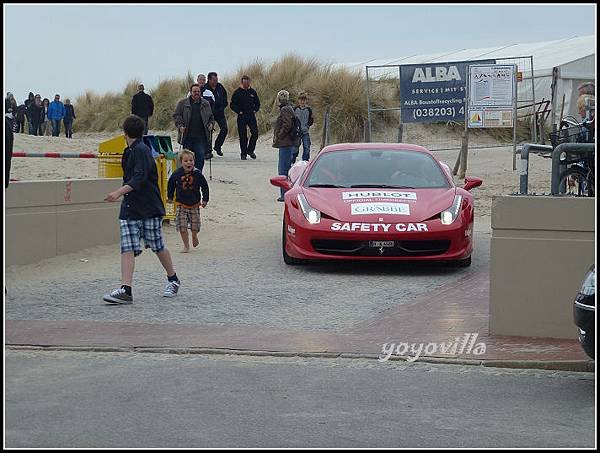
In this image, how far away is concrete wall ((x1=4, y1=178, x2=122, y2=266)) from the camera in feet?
41.9

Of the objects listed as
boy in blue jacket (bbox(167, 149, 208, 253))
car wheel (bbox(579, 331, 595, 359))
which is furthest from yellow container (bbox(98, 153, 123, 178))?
car wheel (bbox(579, 331, 595, 359))

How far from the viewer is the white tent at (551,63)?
28764 mm

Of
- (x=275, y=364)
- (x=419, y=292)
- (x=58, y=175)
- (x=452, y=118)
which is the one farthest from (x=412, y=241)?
(x=452, y=118)

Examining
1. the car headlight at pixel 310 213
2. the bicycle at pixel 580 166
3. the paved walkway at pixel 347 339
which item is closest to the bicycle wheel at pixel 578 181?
the bicycle at pixel 580 166

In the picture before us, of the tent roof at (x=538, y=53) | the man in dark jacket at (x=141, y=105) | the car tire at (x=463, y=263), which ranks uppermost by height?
the tent roof at (x=538, y=53)

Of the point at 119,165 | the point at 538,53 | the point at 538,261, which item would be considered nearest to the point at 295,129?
the point at 119,165

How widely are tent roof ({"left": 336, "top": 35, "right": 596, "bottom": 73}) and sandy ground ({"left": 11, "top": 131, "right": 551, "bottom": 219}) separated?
17.9 feet

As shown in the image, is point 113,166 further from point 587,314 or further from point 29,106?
point 29,106

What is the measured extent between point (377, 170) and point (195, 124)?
20.6 ft

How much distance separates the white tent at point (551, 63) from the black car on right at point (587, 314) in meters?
17.6

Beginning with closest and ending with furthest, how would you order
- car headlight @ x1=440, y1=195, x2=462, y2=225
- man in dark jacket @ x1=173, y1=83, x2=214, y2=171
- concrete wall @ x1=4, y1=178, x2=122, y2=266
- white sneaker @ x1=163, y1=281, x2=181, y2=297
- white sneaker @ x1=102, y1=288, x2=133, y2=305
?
1. white sneaker @ x1=102, y1=288, x2=133, y2=305
2. white sneaker @ x1=163, y1=281, x2=181, y2=297
3. car headlight @ x1=440, y1=195, x2=462, y2=225
4. concrete wall @ x1=4, y1=178, x2=122, y2=266
5. man in dark jacket @ x1=173, y1=83, x2=214, y2=171

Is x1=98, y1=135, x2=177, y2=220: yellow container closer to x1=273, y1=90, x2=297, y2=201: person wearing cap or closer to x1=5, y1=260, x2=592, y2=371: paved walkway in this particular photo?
x1=273, y1=90, x2=297, y2=201: person wearing cap

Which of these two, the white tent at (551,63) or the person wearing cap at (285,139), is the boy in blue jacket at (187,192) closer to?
the person wearing cap at (285,139)

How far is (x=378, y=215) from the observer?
478 inches
